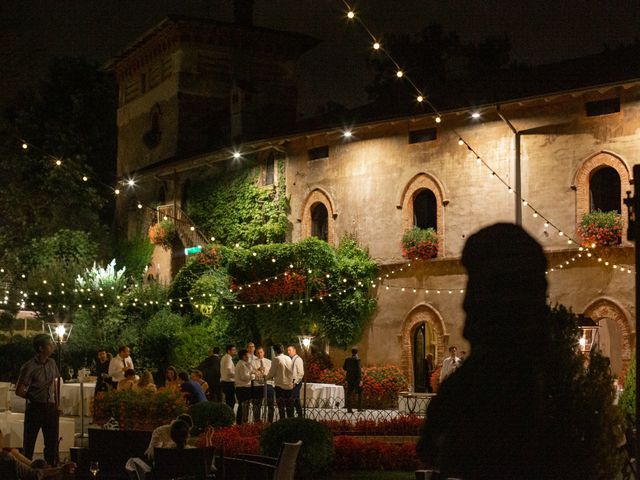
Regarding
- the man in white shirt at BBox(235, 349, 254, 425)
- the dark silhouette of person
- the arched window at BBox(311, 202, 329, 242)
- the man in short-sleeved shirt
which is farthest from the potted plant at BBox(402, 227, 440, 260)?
the dark silhouette of person

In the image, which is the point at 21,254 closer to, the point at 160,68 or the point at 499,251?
the point at 160,68

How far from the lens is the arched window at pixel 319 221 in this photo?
3086 cm

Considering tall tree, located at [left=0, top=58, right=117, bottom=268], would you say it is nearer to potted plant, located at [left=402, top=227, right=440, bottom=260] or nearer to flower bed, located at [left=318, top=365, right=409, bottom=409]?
potted plant, located at [left=402, top=227, right=440, bottom=260]

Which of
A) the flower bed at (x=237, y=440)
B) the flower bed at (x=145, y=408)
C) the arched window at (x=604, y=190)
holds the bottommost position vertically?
the flower bed at (x=237, y=440)

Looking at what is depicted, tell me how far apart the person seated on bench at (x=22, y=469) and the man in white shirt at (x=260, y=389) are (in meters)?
9.26

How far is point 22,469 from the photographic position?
9625mm

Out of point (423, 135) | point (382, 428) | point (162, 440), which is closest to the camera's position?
point (162, 440)

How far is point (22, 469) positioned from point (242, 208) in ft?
75.5

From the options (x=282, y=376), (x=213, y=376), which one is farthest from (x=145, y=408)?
(x=213, y=376)

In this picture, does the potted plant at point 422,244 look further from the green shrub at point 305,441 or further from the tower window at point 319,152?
the green shrub at point 305,441

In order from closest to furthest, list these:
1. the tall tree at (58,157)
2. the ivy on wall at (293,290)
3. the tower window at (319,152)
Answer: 1. the ivy on wall at (293,290)
2. the tower window at (319,152)
3. the tall tree at (58,157)

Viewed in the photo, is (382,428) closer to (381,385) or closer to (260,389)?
(260,389)

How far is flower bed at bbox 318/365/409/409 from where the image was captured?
86.8 feet

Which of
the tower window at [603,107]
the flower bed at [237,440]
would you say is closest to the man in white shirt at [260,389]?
the flower bed at [237,440]
